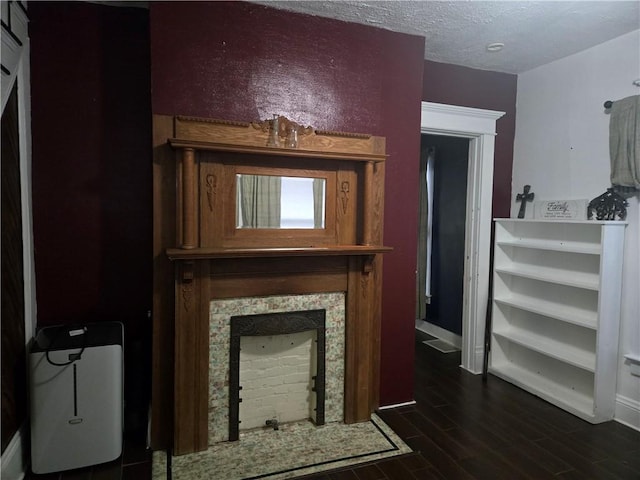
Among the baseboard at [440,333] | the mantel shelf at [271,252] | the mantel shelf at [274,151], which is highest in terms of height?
the mantel shelf at [274,151]

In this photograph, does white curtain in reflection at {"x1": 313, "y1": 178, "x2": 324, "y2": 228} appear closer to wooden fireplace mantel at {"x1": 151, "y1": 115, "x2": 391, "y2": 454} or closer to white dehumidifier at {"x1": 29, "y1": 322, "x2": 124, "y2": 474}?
wooden fireplace mantel at {"x1": 151, "y1": 115, "x2": 391, "y2": 454}

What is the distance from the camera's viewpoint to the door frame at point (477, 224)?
3354mm

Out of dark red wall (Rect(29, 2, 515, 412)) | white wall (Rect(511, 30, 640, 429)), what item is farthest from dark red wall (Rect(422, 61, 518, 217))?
dark red wall (Rect(29, 2, 515, 412))

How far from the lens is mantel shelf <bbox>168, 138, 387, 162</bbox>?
2.10 m

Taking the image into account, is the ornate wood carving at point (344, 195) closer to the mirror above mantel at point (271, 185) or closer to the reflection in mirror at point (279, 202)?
the mirror above mantel at point (271, 185)

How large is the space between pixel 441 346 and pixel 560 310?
4.55 feet

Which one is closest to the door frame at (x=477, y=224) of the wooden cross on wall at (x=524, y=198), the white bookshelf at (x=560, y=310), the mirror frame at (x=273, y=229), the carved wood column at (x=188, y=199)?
the white bookshelf at (x=560, y=310)

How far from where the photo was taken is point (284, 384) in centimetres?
256

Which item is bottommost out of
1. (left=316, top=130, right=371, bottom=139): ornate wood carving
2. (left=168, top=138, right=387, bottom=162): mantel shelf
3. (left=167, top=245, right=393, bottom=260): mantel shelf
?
(left=167, top=245, right=393, bottom=260): mantel shelf

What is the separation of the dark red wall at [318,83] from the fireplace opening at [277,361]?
556 millimetres

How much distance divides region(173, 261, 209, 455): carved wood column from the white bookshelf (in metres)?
2.49

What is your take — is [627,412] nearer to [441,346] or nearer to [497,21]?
[441,346]

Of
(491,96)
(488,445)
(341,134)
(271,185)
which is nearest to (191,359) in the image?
(271,185)

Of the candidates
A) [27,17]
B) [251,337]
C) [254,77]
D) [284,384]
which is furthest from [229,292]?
[27,17]
